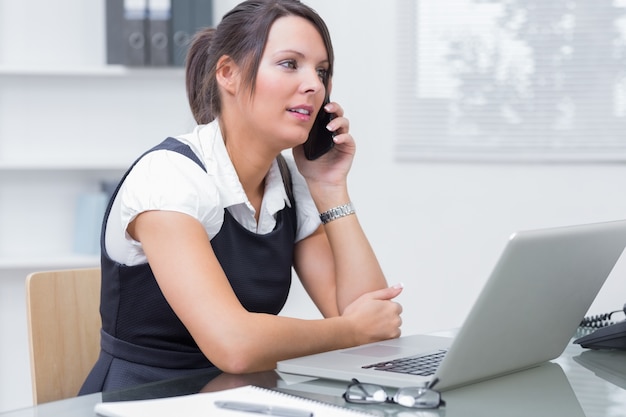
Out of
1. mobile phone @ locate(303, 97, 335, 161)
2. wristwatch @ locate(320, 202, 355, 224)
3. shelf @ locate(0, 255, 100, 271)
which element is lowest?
shelf @ locate(0, 255, 100, 271)

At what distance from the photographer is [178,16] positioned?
3055mm

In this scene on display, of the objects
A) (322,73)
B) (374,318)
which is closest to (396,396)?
(374,318)

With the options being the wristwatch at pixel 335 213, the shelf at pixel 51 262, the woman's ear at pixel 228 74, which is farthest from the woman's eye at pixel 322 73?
the shelf at pixel 51 262

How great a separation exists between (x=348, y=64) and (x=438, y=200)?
0.62 meters

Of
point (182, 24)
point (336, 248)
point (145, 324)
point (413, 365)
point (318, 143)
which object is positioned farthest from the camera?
point (182, 24)

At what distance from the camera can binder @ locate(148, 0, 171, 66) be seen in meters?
3.03

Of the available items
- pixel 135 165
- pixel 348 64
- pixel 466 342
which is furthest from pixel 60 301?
pixel 348 64

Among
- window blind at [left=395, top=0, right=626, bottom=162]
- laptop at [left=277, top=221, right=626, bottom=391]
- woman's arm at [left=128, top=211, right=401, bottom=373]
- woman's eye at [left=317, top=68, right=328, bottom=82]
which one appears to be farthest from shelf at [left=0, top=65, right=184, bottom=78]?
laptop at [left=277, top=221, right=626, bottom=391]

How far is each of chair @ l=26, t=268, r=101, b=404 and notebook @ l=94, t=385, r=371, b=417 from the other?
0.63 meters

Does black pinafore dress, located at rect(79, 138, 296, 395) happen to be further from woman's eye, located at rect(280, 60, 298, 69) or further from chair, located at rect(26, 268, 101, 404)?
woman's eye, located at rect(280, 60, 298, 69)

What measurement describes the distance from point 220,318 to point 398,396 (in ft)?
1.32

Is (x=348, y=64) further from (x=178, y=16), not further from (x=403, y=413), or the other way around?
(x=403, y=413)

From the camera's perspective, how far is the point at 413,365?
126cm

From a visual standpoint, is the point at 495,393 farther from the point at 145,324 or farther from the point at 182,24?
the point at 182,24
